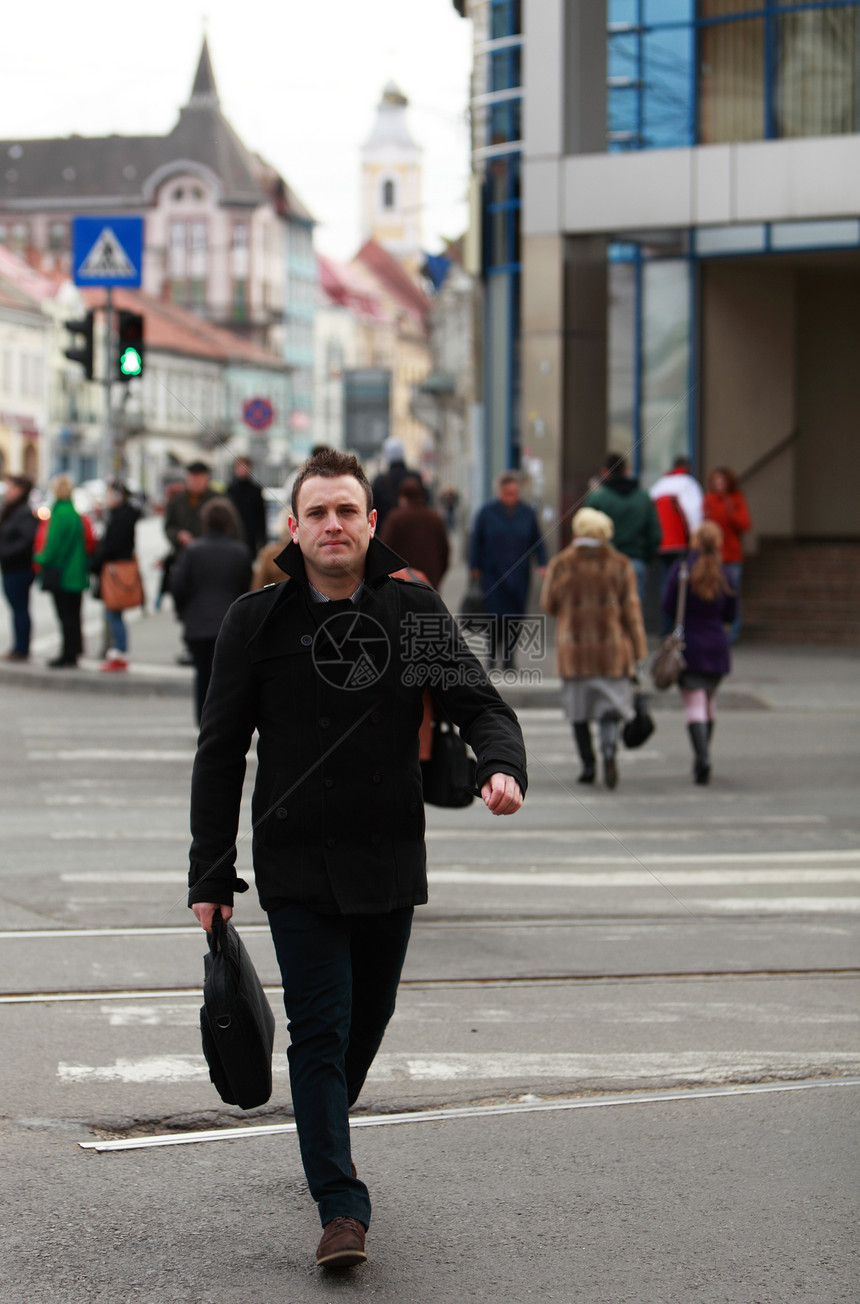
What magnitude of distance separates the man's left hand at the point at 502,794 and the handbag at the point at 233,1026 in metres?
0.64

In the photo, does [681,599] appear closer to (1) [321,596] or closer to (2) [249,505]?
(2) [249,505]

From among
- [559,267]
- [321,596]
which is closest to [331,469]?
[321,596]

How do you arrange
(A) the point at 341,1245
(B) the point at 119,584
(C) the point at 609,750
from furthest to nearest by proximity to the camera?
(B) the point at 119,584 < (C) the point at 609,750 < (A) the point at 341,1245

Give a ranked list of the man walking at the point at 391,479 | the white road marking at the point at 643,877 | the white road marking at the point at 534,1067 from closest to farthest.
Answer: the white road marking at the point at 534,1067, the white road marking at the point at 643,877, the man walking at the point at 391,479

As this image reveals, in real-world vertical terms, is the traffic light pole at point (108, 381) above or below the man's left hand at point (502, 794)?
above

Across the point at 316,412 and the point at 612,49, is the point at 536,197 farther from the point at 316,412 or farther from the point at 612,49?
the point at 316,412

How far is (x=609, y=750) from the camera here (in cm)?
1124

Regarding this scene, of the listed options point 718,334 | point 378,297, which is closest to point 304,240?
point 378,297

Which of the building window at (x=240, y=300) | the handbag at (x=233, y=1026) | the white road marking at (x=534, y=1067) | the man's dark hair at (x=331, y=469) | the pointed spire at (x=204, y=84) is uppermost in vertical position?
the pointed spire at (x=204, y=84)

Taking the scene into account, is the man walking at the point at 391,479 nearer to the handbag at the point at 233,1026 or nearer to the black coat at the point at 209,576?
the black coat at the point at 209,576

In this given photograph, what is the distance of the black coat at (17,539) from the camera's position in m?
17.9

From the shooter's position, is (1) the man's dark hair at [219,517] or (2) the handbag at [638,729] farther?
(1) the man's dark hair at [219,517]

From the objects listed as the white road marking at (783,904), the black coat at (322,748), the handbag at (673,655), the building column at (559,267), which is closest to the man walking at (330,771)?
the black coat at (322,748)

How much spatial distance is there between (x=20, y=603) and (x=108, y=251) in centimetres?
364
